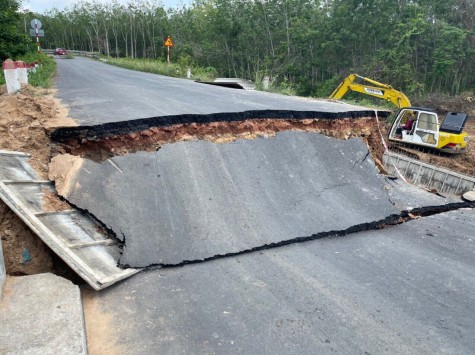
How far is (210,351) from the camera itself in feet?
9.27

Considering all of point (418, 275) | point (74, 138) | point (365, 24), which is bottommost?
point (418, 275)

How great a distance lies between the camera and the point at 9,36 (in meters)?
14.9


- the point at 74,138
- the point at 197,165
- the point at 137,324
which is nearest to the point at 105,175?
the point at 74,138

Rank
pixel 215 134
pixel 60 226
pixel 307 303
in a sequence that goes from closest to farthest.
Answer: pixel 307 303, pixel 60 226, pixel 215 134

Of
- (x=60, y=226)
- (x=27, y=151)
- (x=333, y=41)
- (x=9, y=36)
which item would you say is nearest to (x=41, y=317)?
(x=60, y=226)

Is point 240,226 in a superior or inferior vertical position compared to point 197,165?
inferior

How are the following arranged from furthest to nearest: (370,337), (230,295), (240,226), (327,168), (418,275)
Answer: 1. (327,168)
2. (240,226)
3. (418,275)
4. (230,295)
5. (370,337)

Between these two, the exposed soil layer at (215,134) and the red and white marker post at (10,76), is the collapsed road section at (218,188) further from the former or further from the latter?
the red and white marker post at (10,76)

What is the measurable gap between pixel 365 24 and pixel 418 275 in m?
25.4

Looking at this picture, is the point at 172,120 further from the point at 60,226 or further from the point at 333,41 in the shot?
the point at 333,41

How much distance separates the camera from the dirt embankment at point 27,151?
356 cm

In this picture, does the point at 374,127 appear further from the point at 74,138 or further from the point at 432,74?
the point at 432,74

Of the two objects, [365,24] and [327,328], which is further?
[365,24]

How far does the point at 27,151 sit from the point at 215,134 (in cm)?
269
